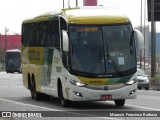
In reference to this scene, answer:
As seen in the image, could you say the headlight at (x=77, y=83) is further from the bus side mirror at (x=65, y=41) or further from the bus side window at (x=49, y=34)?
the bus side window at (x=49, y=34)

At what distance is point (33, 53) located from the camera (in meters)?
25.7

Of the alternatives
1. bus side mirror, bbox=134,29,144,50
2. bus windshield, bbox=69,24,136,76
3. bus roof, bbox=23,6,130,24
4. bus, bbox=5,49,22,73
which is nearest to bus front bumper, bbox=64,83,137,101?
bus windshield, bbox=69,24,136,76

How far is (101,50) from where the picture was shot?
789 inches

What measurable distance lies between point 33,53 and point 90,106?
4789 mm

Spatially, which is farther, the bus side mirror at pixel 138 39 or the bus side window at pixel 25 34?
the bus side window at pixel 25 34

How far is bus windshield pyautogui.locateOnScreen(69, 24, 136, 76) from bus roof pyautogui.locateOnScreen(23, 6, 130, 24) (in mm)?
192

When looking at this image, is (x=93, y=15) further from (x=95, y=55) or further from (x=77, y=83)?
(x=77, y=83)

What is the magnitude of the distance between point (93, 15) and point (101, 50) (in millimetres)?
1268

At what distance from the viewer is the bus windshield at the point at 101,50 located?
65.5 ft

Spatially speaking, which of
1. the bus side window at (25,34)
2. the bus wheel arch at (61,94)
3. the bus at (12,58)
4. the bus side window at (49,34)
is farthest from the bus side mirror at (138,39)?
the bus at (12,58)

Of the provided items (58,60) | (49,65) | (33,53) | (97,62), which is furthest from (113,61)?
(33,53)

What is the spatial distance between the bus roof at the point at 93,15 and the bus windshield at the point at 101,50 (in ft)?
0.63

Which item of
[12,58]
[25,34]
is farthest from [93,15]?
[12,58]

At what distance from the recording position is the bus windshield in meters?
20.0
